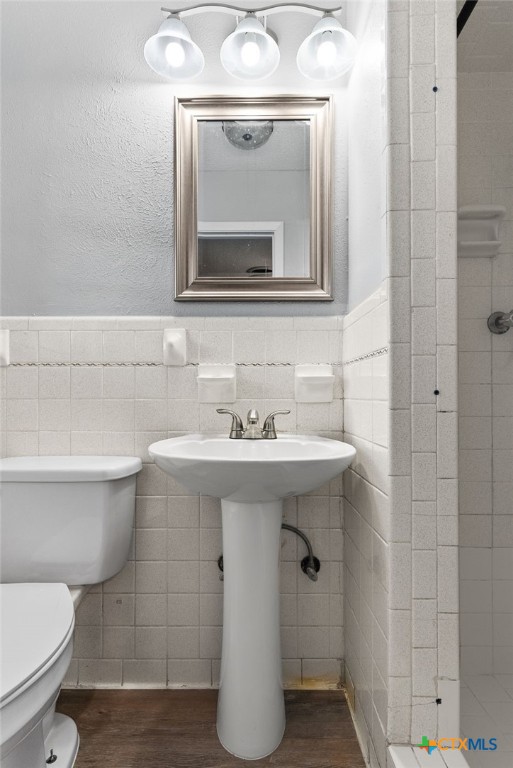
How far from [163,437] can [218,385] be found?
0.24 metres

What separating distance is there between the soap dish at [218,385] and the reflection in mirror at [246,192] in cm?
30

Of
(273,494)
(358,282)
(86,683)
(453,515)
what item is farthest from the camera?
(86,683)

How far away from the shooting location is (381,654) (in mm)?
960

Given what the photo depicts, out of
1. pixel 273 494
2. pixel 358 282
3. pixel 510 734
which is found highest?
pixel 358 282

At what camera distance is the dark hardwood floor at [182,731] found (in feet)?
3.56

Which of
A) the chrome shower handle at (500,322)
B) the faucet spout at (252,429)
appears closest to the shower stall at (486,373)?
A: the chrome shower handle at (500,322)

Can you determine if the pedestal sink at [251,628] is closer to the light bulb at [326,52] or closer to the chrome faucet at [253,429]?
the chrome faucet at [253,429]

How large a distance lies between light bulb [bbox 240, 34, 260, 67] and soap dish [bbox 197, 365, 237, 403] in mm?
883

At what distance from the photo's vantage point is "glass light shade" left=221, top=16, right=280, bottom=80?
50.8 inches

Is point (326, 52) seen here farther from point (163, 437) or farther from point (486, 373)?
point (163, 437)

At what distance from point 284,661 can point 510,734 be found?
1.96 ft

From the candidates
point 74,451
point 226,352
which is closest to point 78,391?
point 74,451

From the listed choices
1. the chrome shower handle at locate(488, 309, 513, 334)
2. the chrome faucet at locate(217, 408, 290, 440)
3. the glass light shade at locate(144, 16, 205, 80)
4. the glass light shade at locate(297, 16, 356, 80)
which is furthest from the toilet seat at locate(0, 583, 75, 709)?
the glass light shade at locate(297, 16, 356, 80)

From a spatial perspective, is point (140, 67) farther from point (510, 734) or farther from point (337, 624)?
point (510, 734)
